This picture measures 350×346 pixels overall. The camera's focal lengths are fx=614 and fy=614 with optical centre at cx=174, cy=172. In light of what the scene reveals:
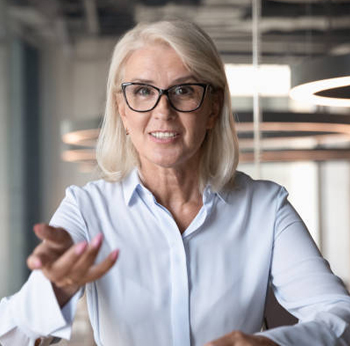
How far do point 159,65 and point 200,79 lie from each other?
11 centimetres

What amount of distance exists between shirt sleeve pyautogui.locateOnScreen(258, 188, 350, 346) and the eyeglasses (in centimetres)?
37

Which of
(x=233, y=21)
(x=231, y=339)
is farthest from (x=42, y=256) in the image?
(x=233, y=21)

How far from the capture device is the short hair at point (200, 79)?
1.53 m

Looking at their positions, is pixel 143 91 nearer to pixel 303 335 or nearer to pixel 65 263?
pixel 65 263

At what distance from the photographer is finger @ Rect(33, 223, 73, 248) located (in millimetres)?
1146

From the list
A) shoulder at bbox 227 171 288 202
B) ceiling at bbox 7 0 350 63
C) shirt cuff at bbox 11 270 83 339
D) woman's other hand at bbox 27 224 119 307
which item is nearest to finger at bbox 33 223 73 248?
woman's other hand at bbox 27 224 119 307

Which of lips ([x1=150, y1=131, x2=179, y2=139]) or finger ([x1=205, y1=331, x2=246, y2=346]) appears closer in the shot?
finger ([x1=205, y1=331, x2=246, y2=346])

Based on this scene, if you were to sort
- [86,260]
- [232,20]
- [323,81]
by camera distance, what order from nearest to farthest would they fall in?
[86,260] → [323,81] → [232,20]

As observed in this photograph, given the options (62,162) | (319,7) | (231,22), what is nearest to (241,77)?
(231,22)

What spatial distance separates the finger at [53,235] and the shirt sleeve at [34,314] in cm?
11

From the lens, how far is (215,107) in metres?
1.69

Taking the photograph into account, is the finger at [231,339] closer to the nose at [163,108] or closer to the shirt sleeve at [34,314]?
the shirt sleeve at [34,314]

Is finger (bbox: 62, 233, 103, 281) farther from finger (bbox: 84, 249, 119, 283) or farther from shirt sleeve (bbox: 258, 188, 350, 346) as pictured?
shirt sleeve (bbox: 258, 188, 350, 346)

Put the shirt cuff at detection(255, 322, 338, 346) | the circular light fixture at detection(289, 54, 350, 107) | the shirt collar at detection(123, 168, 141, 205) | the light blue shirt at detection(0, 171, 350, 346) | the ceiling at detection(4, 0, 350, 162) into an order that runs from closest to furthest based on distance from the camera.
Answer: the shirt cuff at detection(255, 322, 338, 346)
the light blue shirt at detection(0, 171, 350, 346)
the shirt collar at detection(123, 168, 141, 205)
the circular light fixture at detection(289, 54, 350, 107)
the ceiling at detection(4, 0, 350, 162)
